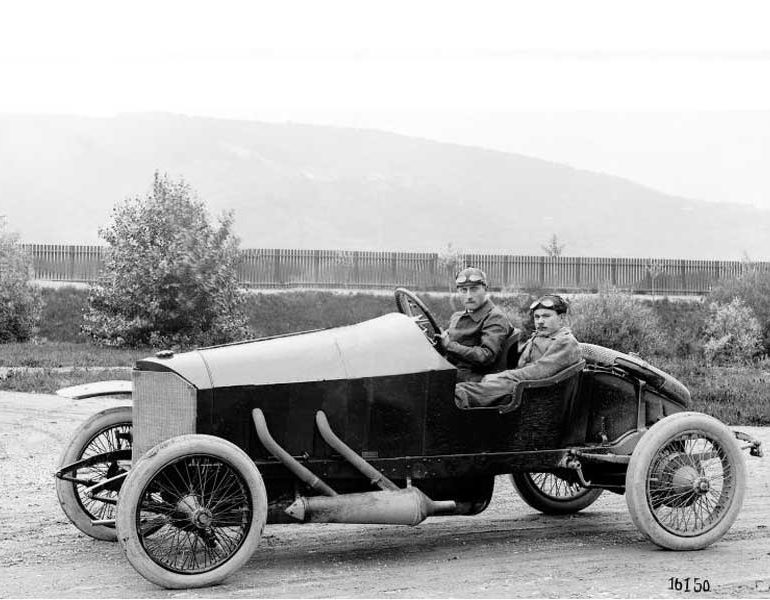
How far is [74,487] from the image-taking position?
23.1ft

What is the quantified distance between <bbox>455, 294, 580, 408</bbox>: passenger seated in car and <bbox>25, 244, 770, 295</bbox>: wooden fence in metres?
32.8

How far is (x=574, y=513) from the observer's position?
8.30m

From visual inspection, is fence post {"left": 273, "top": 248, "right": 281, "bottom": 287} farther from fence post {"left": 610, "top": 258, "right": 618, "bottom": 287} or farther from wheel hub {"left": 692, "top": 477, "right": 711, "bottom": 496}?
wheel hub {"left": 692, "top": 477, "right": 711, "bottom": 496}

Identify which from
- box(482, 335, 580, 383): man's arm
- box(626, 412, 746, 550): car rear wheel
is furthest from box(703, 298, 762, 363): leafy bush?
box(482, 335, 580, 383): man's arm

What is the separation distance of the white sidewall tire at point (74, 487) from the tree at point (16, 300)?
23.8 meters

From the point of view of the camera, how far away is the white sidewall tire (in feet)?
22.9

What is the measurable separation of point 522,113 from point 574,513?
170 meters

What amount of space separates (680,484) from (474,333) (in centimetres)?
166

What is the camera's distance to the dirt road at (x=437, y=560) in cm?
579

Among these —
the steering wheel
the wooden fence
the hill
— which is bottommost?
the steering wheel

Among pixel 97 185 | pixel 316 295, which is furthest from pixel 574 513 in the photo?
pixel 97 185

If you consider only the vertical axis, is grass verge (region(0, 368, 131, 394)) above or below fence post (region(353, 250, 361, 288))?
below

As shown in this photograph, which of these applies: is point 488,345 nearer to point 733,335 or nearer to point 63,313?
point 733,335

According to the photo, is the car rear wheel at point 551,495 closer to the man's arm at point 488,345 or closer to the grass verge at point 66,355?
the man's arm at point 488,345
